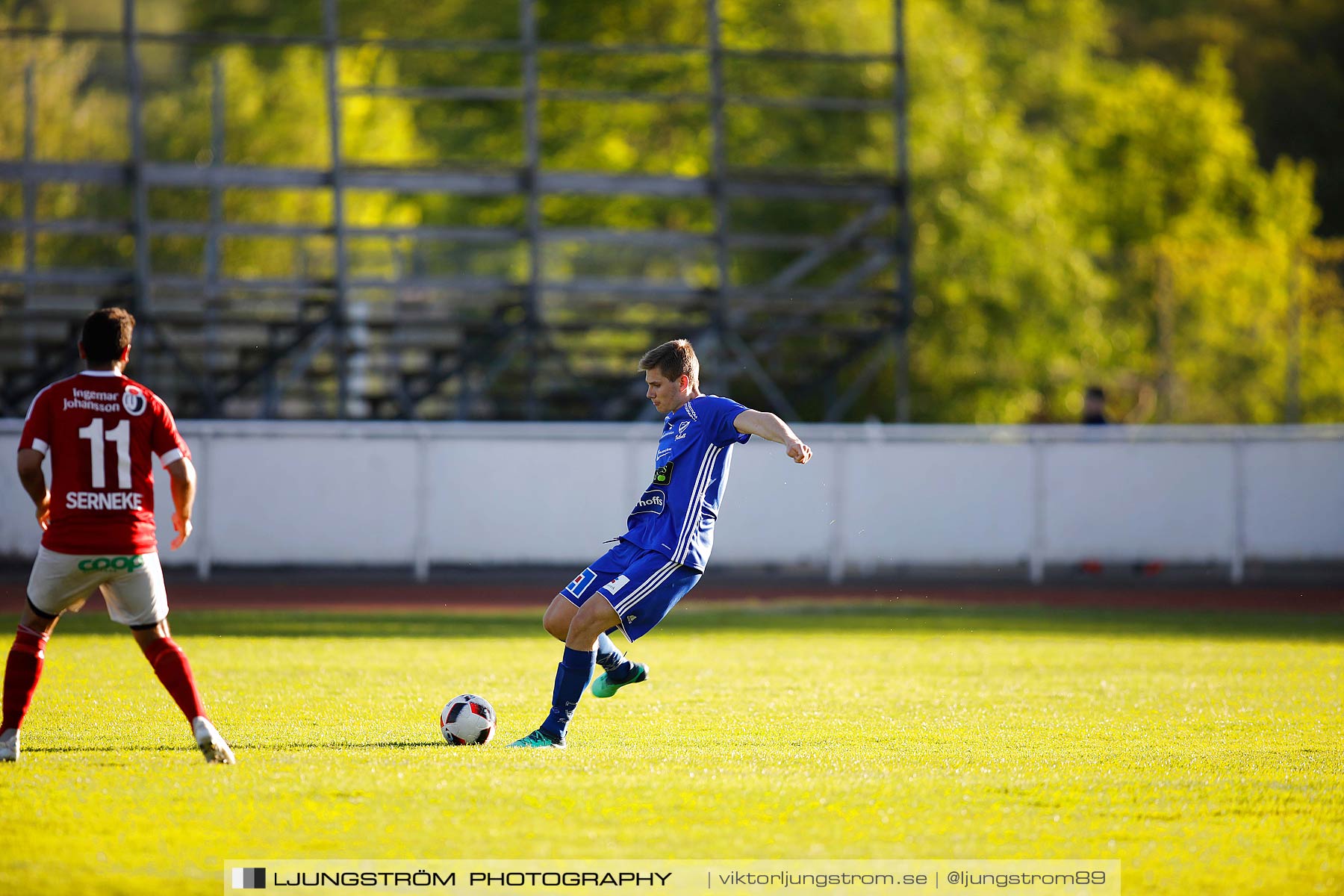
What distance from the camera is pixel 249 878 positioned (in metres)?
5.31

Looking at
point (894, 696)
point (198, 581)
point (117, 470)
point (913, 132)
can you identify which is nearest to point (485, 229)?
point (198, 581)

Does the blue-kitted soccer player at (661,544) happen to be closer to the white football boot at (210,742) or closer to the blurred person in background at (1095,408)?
the white football boot at (210,742)

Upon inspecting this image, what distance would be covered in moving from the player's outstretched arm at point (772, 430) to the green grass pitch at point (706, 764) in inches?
56.0

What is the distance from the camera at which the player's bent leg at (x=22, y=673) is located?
285 inches

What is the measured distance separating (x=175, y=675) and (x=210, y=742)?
13.3 inches

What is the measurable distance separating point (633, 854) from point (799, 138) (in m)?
26.6

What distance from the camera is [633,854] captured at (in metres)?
5.64

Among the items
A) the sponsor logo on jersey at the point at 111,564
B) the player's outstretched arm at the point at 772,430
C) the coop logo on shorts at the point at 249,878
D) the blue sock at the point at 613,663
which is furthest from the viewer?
the blue sock at the point at 613,663

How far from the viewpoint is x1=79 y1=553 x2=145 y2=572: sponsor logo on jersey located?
705 centimetres

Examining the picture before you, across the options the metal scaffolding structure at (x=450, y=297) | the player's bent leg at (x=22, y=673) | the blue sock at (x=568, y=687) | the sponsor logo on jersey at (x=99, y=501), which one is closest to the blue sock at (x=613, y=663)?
the blue sock at (x=568, y=687)

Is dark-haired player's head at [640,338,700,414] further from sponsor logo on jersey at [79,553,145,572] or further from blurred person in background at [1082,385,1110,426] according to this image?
blurred person in background at [1082,385,1110,426]

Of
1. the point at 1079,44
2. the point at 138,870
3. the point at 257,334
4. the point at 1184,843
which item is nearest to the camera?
the point at 138,870

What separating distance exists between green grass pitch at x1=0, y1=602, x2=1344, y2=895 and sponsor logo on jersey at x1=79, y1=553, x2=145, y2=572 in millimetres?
Result: 858

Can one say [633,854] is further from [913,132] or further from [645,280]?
[913,132]
